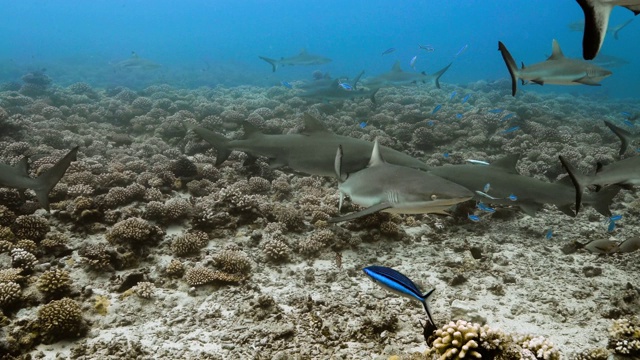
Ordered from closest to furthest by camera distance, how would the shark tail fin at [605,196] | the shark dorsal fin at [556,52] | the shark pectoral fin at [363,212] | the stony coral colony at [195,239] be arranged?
1. the stony coral colony at [195,239]
2. the shark pectoral fin at [363,212]
3. the shark tail fin at [605,196]
4. the shark dorsal fin at [556,52]

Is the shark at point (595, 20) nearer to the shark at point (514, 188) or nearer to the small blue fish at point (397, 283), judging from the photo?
the small blue fish at point (397, 283)

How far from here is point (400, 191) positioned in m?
3.62

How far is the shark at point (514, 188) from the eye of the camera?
535 cm

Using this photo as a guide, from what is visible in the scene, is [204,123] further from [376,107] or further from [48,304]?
[48,304]

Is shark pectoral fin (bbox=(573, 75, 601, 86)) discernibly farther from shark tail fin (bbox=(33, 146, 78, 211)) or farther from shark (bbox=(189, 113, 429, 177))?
shark tail fin (bbox=(33, 146, 78, 211))

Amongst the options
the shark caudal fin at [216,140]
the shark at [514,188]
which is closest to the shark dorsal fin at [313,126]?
the shark caudal fin at [216,140]

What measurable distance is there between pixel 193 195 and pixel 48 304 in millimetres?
3231

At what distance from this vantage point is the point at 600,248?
4.14 metres

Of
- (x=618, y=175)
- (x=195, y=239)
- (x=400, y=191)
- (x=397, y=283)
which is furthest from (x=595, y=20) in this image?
(x=195, y=239)

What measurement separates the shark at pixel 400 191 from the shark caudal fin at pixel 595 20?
2121mm

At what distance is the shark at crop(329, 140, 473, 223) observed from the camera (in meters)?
3.33

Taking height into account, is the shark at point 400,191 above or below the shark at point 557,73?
below

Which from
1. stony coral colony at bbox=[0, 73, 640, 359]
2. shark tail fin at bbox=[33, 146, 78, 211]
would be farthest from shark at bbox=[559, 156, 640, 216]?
shark tail fin at bbox=[33, 146, 78, 211]

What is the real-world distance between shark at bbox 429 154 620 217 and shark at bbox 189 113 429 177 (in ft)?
2.27
